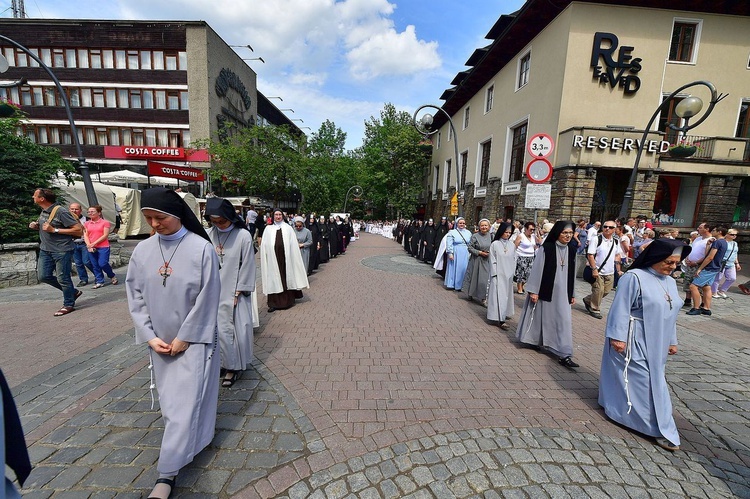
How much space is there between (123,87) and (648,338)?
125 ft

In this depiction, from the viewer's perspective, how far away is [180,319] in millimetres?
2312

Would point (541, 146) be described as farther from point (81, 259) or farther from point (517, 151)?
point (517, 151)

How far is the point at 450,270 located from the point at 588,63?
1230cm

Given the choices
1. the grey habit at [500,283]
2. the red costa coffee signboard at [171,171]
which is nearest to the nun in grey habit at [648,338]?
the grey habit at [500,283]

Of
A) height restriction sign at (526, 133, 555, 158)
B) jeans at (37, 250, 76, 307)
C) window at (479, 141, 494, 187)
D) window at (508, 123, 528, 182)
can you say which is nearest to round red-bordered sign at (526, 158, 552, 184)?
height restriction sign at (526, 133, 555, 158)

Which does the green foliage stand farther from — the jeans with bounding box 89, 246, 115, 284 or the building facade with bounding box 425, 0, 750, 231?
the building facade with bounding box 425, 0, 750, 231

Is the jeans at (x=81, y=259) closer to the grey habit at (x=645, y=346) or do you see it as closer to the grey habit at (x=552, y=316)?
the grey habit at (x=552, y=316)

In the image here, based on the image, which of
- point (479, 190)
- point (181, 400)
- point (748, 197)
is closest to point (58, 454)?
point (181, 400)

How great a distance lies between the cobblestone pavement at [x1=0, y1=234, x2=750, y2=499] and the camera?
7.87 feet

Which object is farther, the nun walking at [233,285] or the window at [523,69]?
the window at [523,69]

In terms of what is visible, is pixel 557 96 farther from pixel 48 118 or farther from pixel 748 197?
pixel 48 118

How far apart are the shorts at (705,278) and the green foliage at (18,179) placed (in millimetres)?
15292

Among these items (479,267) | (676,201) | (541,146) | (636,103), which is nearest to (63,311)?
(479,267)

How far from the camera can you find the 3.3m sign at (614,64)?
1418 cm
